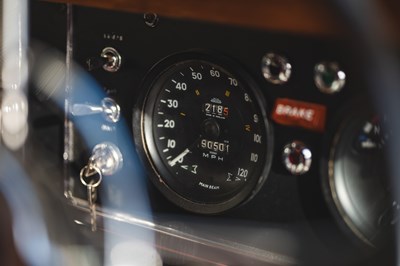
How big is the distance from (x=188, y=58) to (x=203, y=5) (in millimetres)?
198

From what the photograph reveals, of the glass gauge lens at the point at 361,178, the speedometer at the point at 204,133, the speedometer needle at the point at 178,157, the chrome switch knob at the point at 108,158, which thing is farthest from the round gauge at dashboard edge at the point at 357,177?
the chrome switch knob at the point at 108,158

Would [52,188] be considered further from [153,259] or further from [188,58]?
[188,58]

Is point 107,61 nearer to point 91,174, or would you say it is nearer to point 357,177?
point 91,174

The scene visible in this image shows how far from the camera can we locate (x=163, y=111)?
1.39 metres

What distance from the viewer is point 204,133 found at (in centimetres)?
135

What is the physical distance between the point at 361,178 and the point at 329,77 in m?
0.15

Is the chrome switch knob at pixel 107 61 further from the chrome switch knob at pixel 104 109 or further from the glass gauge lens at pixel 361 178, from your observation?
the glass gauge lens at pixel 361 178

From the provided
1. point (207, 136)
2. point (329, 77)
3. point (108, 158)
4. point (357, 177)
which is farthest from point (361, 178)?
point (108, 158)

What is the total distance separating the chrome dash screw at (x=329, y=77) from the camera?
114 centimetres

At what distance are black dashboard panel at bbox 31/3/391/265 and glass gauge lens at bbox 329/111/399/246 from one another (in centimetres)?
1

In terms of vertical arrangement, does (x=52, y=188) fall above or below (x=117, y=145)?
below

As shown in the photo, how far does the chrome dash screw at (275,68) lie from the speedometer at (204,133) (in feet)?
0.13

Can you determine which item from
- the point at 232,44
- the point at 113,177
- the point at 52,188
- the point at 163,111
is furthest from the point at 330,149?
the point at 52,188

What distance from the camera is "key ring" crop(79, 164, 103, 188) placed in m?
1.46
